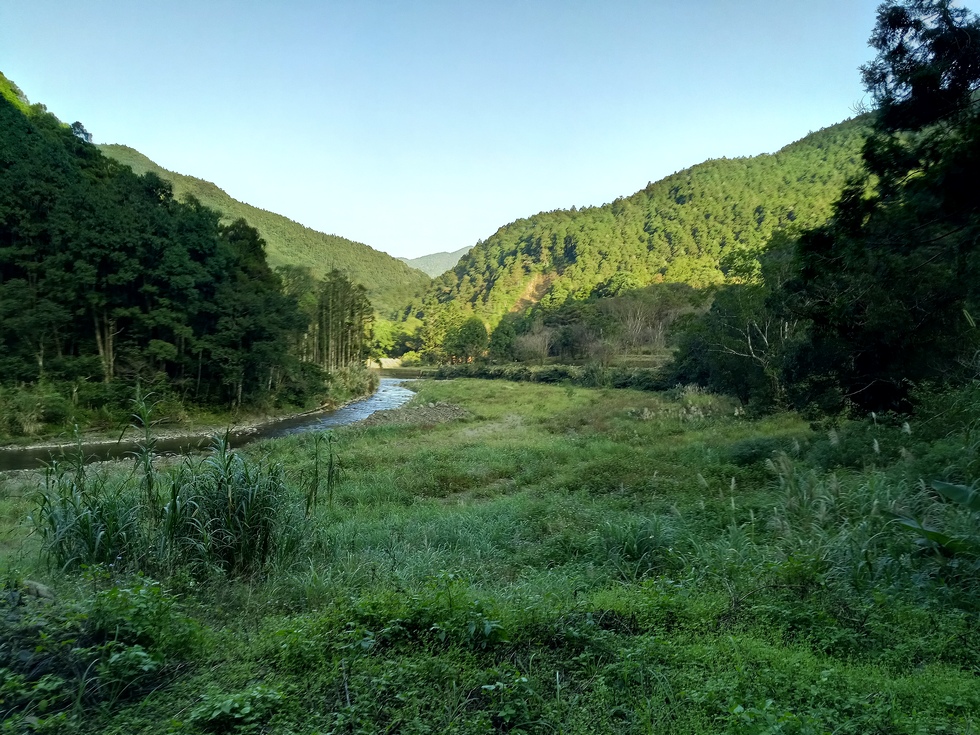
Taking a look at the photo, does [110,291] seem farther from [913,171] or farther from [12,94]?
[913,171]

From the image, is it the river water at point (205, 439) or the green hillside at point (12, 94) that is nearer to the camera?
the river water at point (205, 439)

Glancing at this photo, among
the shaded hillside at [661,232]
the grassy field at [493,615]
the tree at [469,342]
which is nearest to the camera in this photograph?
the grassy field at [493,615]

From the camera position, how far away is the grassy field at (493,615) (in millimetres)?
2660

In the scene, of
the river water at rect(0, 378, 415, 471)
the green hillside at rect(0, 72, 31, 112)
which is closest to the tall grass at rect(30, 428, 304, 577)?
the river water at rect(0, 378, 415, 471)

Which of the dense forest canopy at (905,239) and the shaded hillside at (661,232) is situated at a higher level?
the shaded hillside at (661,232)

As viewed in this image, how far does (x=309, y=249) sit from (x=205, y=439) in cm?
11900

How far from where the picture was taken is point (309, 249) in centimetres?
13175

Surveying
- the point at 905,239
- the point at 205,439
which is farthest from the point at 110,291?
the point at 905,239

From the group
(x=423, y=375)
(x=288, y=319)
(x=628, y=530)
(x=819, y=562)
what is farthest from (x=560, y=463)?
(x=423, y=375)

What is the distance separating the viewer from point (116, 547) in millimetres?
4664

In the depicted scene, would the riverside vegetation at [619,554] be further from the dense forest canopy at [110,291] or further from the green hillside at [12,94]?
the green hillside at [12,94]

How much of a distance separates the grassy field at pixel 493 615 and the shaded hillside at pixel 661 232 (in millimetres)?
78551

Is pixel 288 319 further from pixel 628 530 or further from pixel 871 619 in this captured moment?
pixel 871 619

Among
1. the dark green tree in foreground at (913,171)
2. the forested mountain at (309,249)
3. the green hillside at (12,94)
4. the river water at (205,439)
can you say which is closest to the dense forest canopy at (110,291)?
the green hillside at (12,94)
